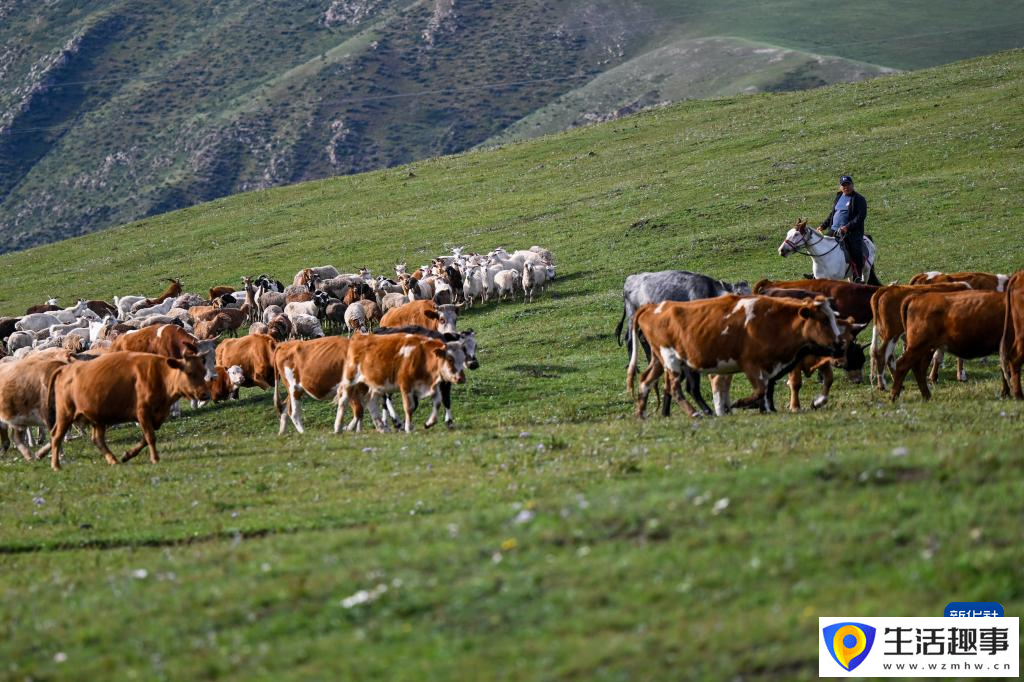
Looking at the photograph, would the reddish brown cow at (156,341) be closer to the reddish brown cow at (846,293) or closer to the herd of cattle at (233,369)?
the herd of cattle at (233,369)

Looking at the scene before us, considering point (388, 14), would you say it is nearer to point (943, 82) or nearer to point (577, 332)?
point (943, 82)

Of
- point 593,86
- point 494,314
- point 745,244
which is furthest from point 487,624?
point 593,86

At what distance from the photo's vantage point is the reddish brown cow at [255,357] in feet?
88.5

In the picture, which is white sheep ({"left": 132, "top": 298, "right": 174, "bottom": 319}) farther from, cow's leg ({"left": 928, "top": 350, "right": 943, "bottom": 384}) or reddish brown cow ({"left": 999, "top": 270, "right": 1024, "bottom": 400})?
reddish brown cow ({"left": 999, "top": 270, "right": 1024, "bottom": 400})

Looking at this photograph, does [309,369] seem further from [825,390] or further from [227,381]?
[825,390]

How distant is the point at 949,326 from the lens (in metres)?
19.5

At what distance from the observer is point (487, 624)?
9094 mm

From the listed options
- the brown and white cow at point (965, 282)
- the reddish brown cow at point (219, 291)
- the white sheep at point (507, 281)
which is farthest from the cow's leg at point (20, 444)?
the reddish brown cow at point (219, 291)

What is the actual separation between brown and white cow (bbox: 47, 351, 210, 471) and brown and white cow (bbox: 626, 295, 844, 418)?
8169 millimetres

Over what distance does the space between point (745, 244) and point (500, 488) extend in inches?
1049

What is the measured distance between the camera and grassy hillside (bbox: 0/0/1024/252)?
484 feet

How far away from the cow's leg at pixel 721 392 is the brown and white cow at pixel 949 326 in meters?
2.71

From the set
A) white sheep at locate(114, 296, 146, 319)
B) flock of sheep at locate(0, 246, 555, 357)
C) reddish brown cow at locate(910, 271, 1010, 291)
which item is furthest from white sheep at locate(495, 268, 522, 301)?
reddish brown cow at locate(910, 271, 1010, 291)

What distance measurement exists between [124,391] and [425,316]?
11.0 metres
